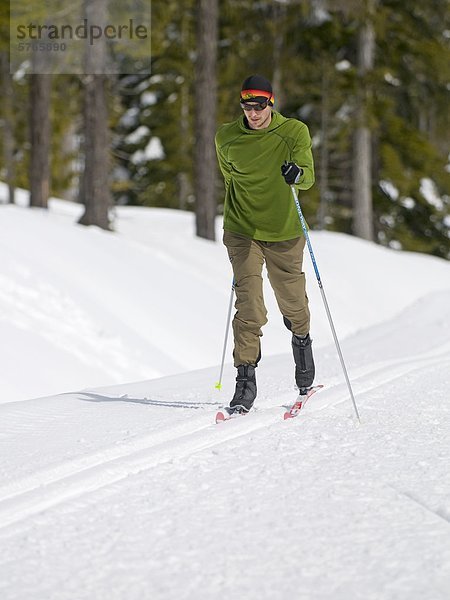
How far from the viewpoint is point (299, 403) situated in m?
5.35

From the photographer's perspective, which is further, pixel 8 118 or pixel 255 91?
pixel 8 118

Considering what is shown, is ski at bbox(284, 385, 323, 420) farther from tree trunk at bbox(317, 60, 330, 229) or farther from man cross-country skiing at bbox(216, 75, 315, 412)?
tree trunk at bbox(317, 60, 330, 229)

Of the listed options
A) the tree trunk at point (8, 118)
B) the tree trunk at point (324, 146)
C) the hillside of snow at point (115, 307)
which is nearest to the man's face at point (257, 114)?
the hillside of snow at point (115, 307)

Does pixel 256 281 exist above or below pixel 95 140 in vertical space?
below

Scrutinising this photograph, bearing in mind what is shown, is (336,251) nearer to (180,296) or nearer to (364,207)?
(364,207)

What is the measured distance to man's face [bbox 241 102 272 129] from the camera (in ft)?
16.9

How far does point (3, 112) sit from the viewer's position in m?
25.1

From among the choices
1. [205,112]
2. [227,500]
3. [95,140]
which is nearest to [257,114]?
[227,500]

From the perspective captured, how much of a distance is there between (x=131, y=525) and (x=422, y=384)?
3.73 meters

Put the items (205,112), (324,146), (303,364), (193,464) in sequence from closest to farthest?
(193,464) < (303,364) < (205,112) < (324,146)

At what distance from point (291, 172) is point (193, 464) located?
80.9 inches

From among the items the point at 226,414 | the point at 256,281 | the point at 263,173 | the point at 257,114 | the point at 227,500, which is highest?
the point at 257,114

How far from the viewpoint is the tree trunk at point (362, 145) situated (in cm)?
2194

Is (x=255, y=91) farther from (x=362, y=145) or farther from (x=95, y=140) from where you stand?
(x=362, y=145)
